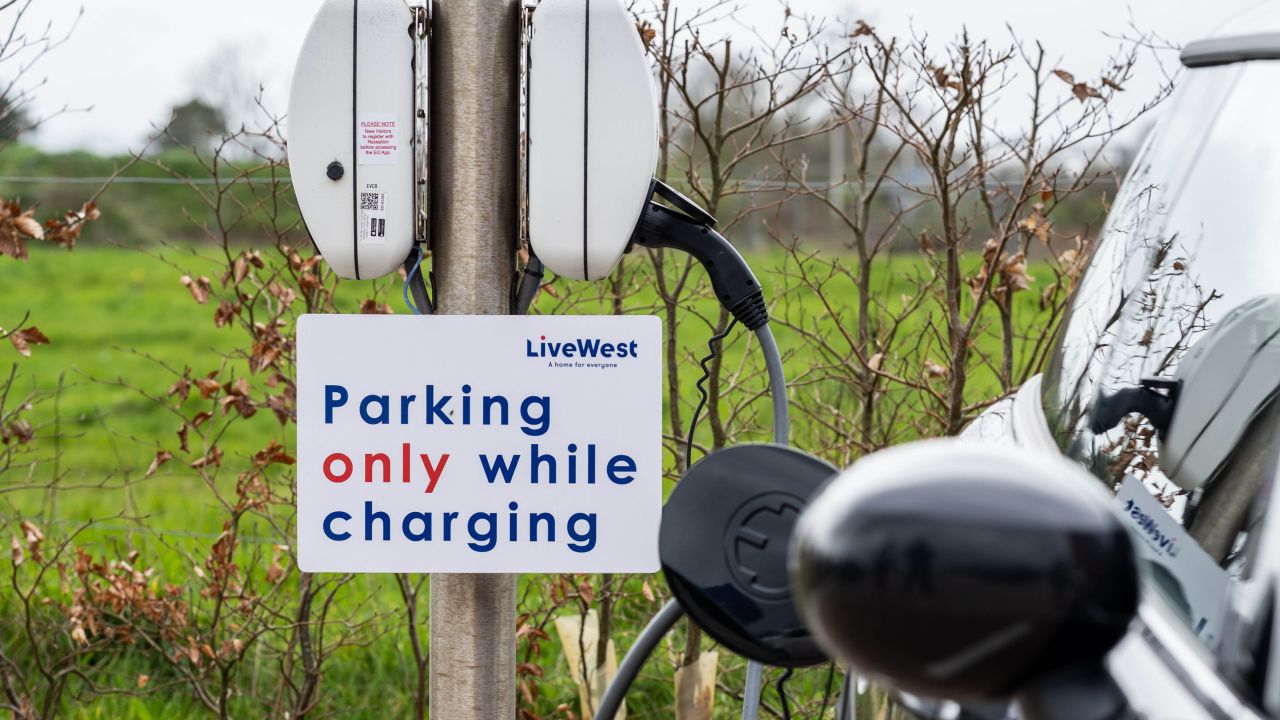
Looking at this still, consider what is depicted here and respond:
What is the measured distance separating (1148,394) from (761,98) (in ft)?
6.45

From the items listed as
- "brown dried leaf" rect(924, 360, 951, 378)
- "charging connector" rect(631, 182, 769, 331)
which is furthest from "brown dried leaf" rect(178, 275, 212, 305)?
"brown dried leaf" rect(924, 360, 951, 378)

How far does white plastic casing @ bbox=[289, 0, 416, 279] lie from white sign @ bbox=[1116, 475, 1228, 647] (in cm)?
107

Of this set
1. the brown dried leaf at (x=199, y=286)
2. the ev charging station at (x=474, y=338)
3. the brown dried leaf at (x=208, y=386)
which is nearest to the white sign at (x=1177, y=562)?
the ev charging station at (x=474, y=338)

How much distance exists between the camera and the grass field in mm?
3748

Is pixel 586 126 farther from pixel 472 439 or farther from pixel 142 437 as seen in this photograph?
pixel 142 437

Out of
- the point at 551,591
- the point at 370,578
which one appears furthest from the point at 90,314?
the point at 551,591

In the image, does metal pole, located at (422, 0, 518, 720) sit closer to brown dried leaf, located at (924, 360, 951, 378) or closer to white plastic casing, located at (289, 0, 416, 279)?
white plastic casing, located at (289, 0, 416, 279)

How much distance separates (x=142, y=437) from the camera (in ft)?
22.6

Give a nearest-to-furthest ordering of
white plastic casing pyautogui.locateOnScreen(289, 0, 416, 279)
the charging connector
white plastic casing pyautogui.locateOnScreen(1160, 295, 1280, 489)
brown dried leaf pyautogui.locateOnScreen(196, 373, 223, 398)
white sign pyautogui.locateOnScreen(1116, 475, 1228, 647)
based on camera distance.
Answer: white sign pyautogui.locateOnScreen(1116, 475, 1228, 647) < white plastic casing pyautogui.locateOnScreen(1160, 295, 1280, 489) < white plastic casing pyautogui.locateOnScreen(289, 0, 416, 279) < the charging connector < brown dried leaf pyautogui.locateOnScreen(196, 373, 223, 398)

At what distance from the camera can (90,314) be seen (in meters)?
9.87

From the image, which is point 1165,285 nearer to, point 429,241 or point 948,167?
point 429,241

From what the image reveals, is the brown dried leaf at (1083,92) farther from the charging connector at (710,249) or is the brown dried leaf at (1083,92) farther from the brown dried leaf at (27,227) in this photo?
the brown dried leaf at (27,227)

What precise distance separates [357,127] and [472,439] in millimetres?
470

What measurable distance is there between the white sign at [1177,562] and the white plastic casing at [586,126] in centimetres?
82
